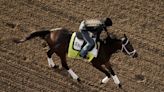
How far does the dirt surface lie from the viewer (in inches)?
465

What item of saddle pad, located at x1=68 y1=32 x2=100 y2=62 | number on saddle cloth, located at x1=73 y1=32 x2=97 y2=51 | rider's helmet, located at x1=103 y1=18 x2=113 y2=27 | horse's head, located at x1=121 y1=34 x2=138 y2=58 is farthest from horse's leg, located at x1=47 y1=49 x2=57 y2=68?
horse's head, located at x1=121 y1=34 x2=138 y2=58

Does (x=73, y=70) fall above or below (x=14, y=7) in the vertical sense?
below

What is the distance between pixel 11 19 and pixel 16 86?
2310 mm

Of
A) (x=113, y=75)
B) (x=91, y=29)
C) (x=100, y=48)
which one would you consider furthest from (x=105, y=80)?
(x=91, y=29)

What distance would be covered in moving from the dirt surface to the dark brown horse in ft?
1.26

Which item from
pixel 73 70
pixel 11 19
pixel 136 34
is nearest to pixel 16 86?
pixel 73 70

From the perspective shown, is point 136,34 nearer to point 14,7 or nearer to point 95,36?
point 95,36

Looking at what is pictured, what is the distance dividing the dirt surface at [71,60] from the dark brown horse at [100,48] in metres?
0.38

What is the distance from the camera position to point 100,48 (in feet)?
36.2

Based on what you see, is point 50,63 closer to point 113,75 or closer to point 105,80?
point 105,80

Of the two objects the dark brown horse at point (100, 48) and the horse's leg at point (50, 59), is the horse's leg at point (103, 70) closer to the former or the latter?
the dark brown horse at point (100, 48)

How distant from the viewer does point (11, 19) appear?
1314 centimetres

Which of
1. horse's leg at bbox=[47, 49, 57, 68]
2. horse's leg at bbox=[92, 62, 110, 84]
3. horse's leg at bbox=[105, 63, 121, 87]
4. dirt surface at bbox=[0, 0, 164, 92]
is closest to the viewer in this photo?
horse's leg at bbox=[92, 62, 110, 84]

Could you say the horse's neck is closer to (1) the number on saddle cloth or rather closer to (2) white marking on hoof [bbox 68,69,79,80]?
(1) the number on saddle cloth
